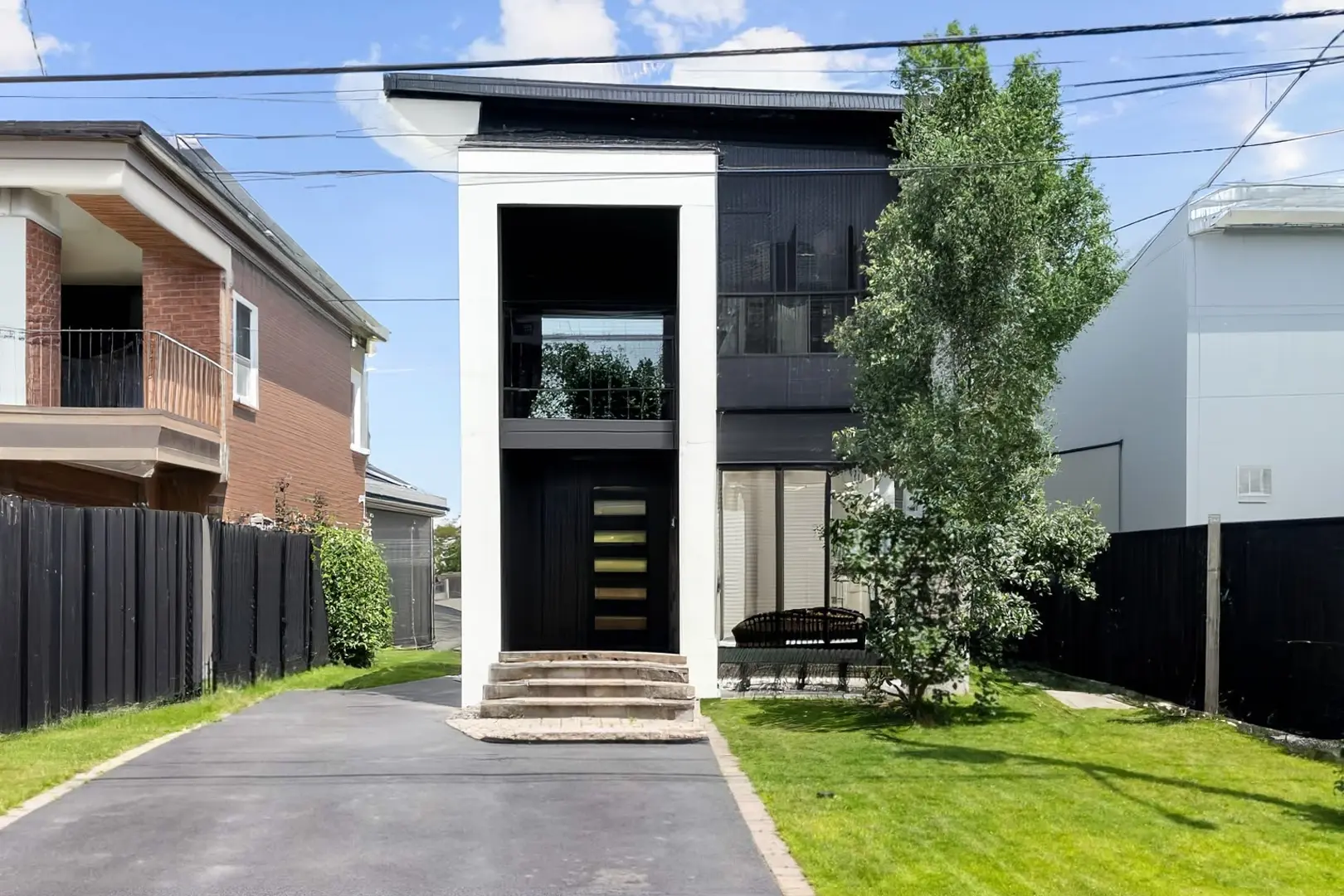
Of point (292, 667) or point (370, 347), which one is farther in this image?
point (370, 347)

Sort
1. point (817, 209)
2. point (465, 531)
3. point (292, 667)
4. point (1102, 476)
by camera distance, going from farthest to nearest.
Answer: point (1102, 476) → point (292, 667) → point (817, 209) → point (465, 531)

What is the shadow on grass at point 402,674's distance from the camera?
14.1 m

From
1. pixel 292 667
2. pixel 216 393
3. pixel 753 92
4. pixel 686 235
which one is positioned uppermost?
pixel 753 92

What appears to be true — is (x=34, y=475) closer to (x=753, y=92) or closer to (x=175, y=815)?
(x=175, y=815)

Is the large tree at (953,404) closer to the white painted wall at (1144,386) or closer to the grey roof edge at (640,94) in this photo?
the grey roof edge at (640,94)

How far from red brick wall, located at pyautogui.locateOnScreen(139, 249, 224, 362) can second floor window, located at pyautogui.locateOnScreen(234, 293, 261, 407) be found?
0.62 meters

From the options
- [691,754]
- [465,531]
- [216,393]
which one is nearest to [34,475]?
[216,393]

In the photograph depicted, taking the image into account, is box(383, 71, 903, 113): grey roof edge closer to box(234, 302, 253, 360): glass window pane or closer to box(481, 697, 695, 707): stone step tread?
box(234, 302, 253, 360): glass window pane

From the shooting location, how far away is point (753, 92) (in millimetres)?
13641

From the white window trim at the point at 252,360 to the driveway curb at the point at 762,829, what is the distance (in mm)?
10129

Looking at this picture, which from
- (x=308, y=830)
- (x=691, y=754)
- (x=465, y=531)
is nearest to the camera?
(x=308, y=830)

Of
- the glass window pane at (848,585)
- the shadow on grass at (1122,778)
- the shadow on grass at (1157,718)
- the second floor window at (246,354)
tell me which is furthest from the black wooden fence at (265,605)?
the shadow on grass at (1157,718)

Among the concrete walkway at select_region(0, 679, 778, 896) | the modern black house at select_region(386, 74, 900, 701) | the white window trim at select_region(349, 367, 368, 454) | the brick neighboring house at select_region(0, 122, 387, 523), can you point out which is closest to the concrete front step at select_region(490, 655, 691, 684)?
the modern black house at select_region(386, 74, 900, 701)

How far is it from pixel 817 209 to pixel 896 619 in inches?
214
